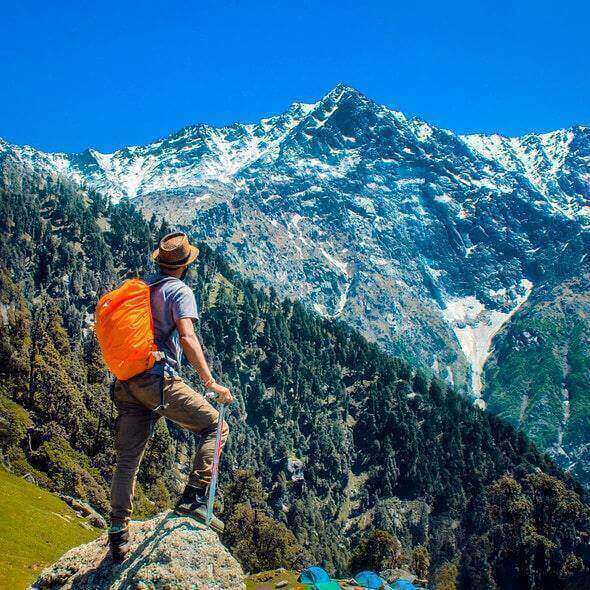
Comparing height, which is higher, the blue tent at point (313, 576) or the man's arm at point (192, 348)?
the man's arm at point (192, 348)

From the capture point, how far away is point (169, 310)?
11141 mm

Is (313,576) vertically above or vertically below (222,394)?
below

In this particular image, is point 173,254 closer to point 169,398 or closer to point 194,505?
point 169,398

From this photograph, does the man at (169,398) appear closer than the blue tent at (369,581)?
Yes

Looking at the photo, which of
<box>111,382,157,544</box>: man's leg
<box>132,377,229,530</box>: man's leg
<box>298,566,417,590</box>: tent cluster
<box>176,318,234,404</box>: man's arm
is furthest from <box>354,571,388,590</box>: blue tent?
<box>176,318,234,404</box>: man's arm

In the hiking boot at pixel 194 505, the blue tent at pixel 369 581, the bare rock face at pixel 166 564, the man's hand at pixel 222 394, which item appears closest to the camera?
the man's hand at pixel 222 394

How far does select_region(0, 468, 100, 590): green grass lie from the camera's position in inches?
906

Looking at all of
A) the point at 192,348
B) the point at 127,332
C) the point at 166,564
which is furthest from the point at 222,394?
the point at 166,564

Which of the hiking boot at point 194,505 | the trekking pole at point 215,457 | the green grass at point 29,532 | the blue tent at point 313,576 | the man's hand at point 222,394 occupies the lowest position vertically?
the green grass at point 29,532

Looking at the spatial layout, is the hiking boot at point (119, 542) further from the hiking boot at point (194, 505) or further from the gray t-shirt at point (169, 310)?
the gray t-shirt at point (169, 310)

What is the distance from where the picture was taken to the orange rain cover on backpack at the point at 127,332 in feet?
35.5

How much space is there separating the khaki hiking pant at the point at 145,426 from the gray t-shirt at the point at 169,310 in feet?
1.91

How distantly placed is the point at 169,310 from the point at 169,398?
1726mm

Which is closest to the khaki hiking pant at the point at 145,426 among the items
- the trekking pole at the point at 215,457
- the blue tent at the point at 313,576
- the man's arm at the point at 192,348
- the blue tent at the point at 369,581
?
the trekking pole at the point at 215,457
